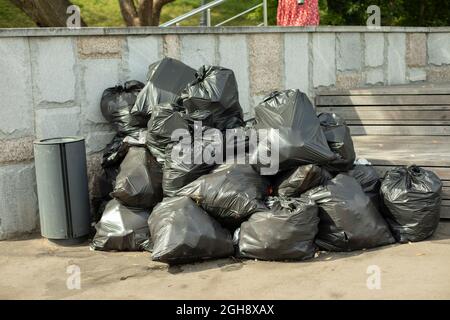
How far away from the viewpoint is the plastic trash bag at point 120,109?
18.6 ft

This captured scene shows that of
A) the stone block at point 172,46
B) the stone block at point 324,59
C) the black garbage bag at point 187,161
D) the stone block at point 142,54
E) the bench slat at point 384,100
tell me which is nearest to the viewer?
the black garbage bag at point 187,161

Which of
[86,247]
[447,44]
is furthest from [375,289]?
[447,44]

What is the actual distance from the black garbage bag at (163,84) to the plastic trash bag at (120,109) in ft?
0.25

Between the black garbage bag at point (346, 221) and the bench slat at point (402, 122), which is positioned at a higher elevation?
the bench slat at point (402, 122)

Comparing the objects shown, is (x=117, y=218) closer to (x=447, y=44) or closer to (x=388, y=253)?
(x=388, y=253)

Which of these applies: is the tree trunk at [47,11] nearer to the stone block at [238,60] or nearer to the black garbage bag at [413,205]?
the stone block at [238,60]

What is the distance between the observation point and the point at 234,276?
14.2ft

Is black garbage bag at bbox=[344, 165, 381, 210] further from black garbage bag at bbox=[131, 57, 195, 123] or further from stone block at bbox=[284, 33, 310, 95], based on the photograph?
stone block at bbox=[284, 33, 310, 95]

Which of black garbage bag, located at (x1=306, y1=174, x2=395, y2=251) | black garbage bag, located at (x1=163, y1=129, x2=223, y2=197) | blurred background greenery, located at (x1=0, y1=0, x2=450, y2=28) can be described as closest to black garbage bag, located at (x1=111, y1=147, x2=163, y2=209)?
black garbage bag, located at (x1=163, y1=129, x2=223, y2=197)

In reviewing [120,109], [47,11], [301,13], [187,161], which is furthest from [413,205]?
[47,11]

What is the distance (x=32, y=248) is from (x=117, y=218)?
30.3 inches

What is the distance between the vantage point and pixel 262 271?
4406 mm

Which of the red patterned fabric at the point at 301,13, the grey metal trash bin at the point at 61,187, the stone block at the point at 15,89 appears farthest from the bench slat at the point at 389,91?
the stone block at the point at 15,89

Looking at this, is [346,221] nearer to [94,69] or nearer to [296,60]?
[94,69]
